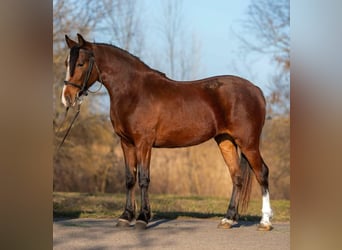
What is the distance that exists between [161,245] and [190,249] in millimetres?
321

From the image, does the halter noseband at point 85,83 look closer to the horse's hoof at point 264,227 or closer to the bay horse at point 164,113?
the bay horse at point 164,113

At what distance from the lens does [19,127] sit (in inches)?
53.1

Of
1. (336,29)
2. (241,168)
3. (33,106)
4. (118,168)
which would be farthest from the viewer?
(118,168)

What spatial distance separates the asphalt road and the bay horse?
182mm

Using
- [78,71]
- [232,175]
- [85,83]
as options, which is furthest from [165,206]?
[78,71]

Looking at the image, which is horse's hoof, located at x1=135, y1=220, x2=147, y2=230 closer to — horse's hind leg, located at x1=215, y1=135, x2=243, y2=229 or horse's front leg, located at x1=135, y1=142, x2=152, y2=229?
horse's front leg, located at x1=135, y1=142, x2=152, y2=229

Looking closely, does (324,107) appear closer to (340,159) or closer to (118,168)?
(340,159)

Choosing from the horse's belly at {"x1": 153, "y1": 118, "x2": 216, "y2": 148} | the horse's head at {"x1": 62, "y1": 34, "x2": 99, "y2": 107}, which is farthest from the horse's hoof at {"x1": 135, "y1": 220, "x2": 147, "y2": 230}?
the horse's head at {"x1": 62, "y1": 34, "x2": 99, "y2": 107}

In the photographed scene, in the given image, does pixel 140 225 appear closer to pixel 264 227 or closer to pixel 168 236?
pixel 168 236

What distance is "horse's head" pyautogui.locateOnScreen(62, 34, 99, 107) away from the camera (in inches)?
189

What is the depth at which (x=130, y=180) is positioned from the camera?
521cm

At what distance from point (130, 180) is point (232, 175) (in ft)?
3.74

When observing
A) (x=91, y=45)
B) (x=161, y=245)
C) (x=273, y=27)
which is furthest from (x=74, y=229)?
(x=273, y=27)

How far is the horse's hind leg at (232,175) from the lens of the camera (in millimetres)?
5195
